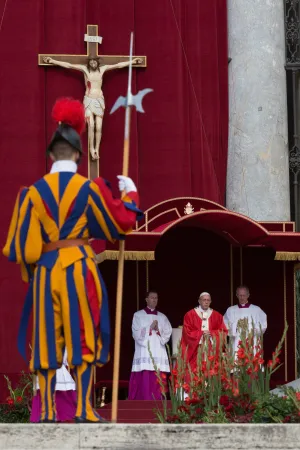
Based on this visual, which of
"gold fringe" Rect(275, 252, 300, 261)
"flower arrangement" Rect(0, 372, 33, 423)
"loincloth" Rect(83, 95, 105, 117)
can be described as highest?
"loincloth" Rect(83, 95, 105, 117)

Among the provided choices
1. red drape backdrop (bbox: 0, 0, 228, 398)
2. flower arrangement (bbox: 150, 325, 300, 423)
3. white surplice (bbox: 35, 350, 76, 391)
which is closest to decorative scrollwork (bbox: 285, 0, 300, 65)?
red drape backdrop (bbox: 0, 0, 228, 398)

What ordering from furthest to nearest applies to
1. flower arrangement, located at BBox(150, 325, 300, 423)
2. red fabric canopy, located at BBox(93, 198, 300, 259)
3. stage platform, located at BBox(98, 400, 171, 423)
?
red fabric canopy, located at BBox(93, 198, 300, 259) → stage platform, located at BBox(98, 400, 171, 423) → flower arrangement, located at BBox(150, 325, 300, 423)

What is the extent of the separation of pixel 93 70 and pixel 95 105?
480 mm

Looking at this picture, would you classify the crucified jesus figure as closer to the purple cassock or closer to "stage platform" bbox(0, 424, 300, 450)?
the purple cassock

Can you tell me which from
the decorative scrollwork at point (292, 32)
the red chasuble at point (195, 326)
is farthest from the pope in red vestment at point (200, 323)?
the decorative scrollwork at point (292, 32)

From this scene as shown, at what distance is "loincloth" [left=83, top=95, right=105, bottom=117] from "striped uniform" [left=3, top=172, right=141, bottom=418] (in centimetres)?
850

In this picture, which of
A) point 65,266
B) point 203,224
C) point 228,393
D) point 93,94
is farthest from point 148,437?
point 93,94

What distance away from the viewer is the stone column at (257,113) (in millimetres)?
18109

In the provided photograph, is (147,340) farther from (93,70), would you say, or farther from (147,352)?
(93,70)

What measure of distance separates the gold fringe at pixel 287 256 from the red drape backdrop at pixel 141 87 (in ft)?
6.68

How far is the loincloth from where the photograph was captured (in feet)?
59.1

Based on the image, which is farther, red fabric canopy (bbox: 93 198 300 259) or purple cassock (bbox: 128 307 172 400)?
purple cassock (bbox: 128 307 172 400)

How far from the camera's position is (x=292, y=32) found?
19.3 m

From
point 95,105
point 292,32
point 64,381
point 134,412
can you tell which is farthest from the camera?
point 292,32
